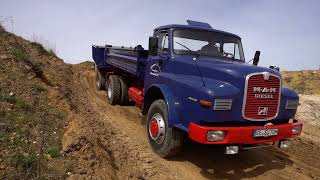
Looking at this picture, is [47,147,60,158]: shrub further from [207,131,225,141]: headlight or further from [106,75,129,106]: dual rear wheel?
A: [106,75,129,106]: dual rear wheel

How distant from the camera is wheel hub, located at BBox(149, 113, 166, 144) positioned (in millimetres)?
6055

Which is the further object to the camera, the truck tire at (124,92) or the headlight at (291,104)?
the truck tire at (124,92)

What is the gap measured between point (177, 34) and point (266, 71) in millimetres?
2059

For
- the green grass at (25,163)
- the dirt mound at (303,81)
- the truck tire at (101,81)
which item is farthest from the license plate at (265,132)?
the dirt mound at (303,81)

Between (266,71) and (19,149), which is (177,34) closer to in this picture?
(266,71)

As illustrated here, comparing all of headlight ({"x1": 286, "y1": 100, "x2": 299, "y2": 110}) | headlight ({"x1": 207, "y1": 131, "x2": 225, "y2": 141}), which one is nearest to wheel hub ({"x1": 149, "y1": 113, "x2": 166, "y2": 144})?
headlight ({"x1": 207, "y1": 131, "x2": 225, "y2": 141})

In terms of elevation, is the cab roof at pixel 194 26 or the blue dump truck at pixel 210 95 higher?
the cab roof at pixel 194 26

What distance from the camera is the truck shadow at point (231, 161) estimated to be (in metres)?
5.84

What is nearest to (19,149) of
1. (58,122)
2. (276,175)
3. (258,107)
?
(58,122)

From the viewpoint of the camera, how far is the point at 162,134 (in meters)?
6.05

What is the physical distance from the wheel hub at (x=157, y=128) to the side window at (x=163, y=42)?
1401 millimetres

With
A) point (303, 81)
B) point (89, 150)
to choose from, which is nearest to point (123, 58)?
point (89, 150)

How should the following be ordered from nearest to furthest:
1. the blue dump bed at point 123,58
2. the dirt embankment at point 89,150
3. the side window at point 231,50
A: the dirt embankment at point 89,150 < the side window at point 231,50 < the blue dump bed at point 123,58

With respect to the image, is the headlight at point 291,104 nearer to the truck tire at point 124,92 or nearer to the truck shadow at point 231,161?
the truck shadow at point 231,161
